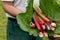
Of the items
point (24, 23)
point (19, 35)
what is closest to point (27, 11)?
point (24, 23)

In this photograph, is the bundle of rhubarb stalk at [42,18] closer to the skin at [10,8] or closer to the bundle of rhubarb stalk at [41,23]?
the bundle of rhubarb stalk at [41,23]

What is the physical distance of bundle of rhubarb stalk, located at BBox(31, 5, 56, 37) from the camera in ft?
5.86

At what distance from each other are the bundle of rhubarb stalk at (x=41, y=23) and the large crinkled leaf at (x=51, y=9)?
0.09 feet

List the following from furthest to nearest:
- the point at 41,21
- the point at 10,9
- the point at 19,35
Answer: the point at 19,35
the point at 10,9
the point at 41,21

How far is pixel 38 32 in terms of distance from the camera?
183 cm

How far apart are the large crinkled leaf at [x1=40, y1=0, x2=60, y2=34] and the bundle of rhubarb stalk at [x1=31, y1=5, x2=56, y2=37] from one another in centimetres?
3

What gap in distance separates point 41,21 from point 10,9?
1.12 feet

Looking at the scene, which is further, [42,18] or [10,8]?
[10,8]

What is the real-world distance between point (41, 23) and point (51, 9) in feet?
0.37

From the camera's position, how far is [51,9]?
1812 millimetres

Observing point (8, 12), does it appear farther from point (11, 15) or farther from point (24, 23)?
point (24, 23)

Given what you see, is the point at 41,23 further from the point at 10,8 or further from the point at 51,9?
the point at 10,8

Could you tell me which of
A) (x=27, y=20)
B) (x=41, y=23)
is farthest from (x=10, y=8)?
(x=41, y=23)

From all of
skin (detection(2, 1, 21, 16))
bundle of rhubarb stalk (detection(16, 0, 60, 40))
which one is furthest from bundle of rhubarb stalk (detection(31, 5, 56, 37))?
skin (detection(2, 1, 21, 16))
